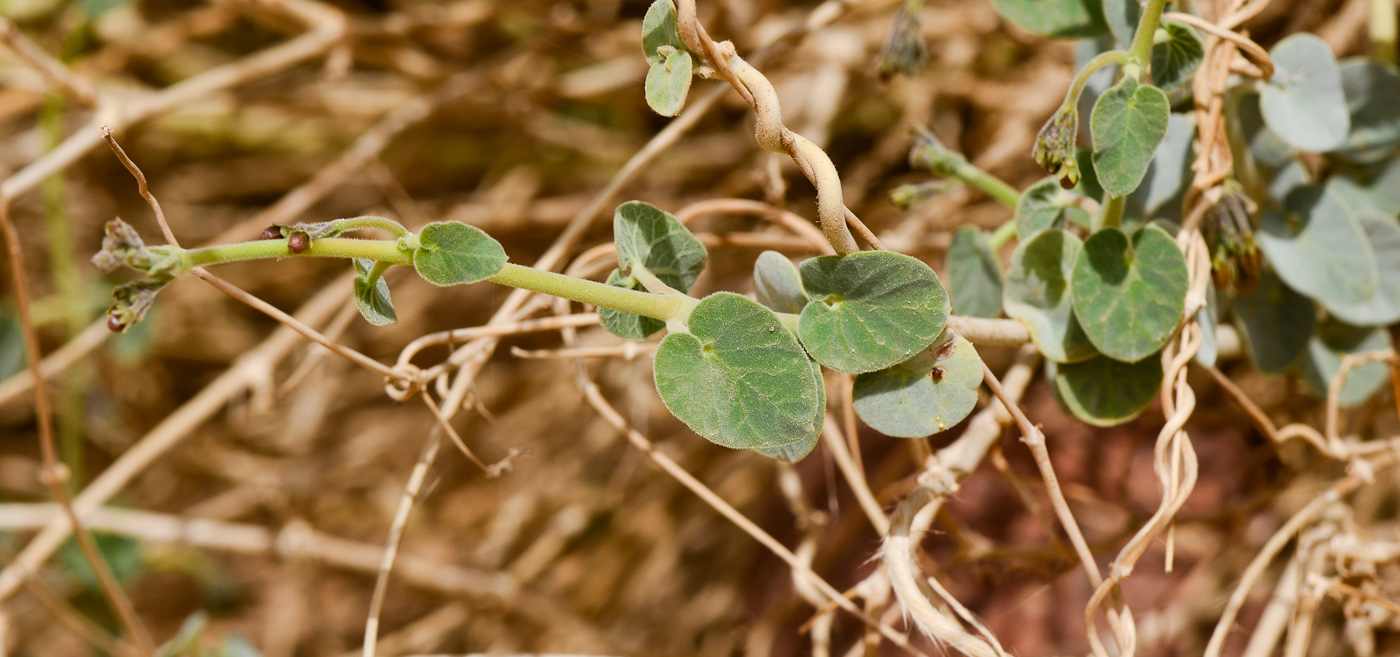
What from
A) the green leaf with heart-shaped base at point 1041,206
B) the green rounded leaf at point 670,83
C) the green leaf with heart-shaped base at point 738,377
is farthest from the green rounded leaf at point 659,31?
the green leaf with heart-shaped base at point 1041,206

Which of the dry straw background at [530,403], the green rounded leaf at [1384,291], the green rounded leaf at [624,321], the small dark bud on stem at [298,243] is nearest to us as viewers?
the small dark bud on stem at [298,243]

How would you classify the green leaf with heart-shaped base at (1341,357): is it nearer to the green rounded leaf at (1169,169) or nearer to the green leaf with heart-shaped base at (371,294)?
the green rounded leaf at (1169,169)

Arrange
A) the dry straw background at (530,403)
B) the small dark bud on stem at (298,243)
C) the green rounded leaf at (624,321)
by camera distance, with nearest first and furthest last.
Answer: the small dark bud on stem at (298,243), the green rounded leaf at (624,321), the dry straw background at (530,403)

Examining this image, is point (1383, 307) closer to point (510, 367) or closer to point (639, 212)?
point (639, 212)

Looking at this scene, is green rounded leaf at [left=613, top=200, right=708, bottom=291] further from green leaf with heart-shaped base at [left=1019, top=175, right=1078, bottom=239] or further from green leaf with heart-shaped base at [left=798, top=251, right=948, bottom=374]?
green leaf with heart-shaped base at [left=1019, top=175, right=1078, bottom=239]

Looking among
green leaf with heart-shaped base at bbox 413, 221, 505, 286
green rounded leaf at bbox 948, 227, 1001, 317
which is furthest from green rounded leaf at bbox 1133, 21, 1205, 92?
green leaf with heart-shaped base at bbox 413, 221, 505, 286

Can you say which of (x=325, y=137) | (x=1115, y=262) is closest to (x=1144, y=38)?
(x=1115, y=262)

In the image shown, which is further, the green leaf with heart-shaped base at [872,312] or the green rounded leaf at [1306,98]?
the green rounded leaf at [1306,98]
